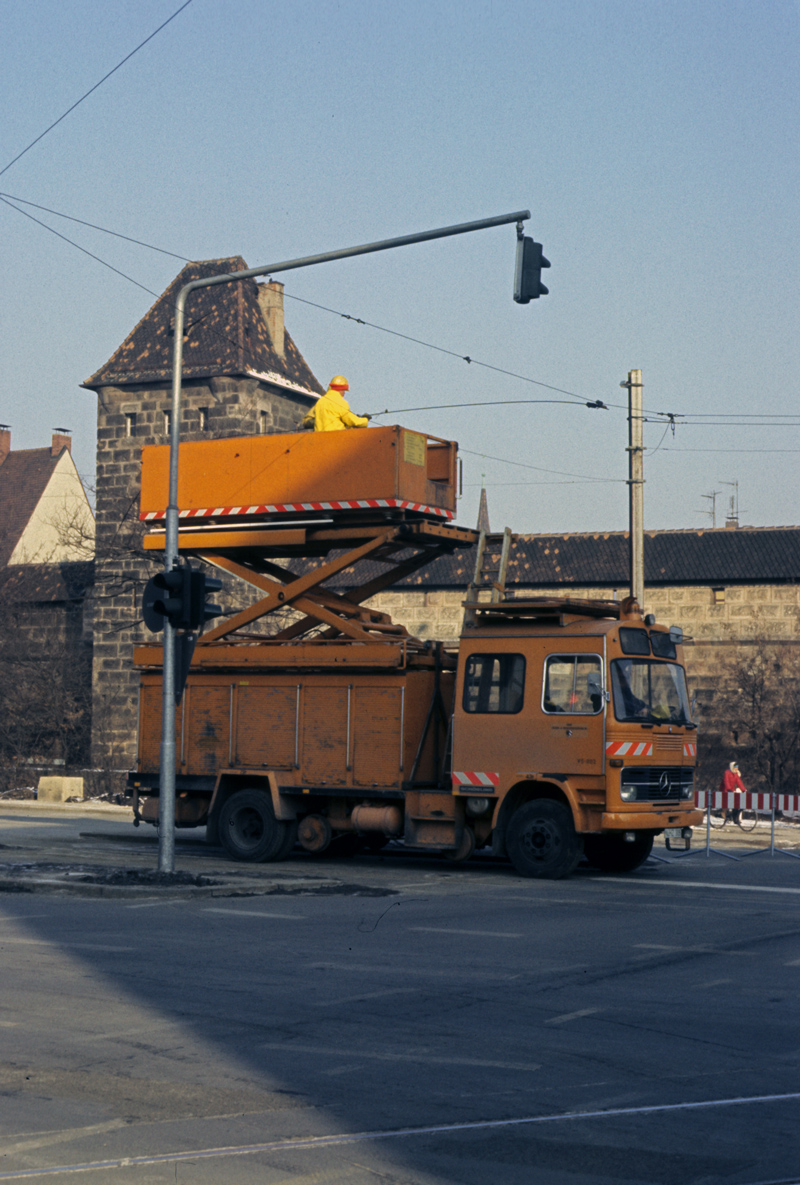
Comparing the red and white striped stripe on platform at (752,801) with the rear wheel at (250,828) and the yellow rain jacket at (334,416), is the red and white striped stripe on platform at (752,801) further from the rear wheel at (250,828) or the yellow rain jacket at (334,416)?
the yellow rain jacket at (334,416)

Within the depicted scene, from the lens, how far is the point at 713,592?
48.1 metres

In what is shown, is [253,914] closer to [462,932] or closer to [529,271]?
[462,932]

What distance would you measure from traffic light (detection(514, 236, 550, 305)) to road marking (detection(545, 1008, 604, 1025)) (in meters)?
8.87

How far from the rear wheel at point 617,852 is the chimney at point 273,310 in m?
37.5

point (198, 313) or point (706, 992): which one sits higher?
point (198, 313)

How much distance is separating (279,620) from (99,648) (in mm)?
11654

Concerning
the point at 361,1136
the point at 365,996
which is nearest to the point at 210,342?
the point at 365,996

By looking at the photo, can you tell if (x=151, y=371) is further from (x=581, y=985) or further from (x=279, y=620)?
(x=581, y=985)

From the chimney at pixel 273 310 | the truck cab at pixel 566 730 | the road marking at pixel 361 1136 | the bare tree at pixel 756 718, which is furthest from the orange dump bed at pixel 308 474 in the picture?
the chimney at pixel 273 310

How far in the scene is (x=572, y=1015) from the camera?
860 cm

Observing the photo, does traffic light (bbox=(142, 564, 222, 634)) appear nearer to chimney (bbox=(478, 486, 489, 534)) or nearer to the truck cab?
the truck cab

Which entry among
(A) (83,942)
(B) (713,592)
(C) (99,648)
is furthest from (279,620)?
(A) (83,942)

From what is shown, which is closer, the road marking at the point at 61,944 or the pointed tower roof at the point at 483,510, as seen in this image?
the road marking at the point at 61,944

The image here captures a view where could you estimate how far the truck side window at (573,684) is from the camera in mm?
17000
